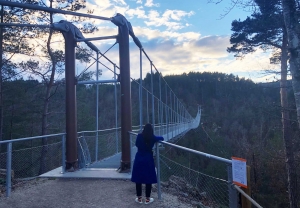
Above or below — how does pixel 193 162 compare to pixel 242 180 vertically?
below

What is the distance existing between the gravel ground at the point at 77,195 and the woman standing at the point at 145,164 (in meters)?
0.28

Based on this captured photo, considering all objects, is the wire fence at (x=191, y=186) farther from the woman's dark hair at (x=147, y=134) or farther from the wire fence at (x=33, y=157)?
the wire fence at (x=33, y=157)

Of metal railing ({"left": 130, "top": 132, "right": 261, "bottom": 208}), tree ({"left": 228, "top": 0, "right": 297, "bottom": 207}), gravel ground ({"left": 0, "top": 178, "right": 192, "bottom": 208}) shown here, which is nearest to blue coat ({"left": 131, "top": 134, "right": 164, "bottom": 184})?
metal railing ({"left": 130, "top": 132, "right": 261, "bottom": 208})

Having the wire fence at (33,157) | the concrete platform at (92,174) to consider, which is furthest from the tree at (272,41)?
the wire fence at (33,157)

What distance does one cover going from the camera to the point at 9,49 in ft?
44.7

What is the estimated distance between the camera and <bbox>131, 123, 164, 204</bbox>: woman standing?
13.3 feet

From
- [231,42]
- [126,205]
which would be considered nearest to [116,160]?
[126,205]

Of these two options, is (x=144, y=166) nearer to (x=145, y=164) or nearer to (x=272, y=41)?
(x=145, y=164)

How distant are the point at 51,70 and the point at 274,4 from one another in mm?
10491

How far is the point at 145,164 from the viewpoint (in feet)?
13.4

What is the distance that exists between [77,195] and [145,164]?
131cm

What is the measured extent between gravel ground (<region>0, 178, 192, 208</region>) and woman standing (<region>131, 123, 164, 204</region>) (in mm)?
277

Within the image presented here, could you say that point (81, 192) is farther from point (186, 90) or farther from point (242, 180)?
point (186, 90)

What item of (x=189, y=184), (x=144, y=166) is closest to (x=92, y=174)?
(x=189, y=184)
